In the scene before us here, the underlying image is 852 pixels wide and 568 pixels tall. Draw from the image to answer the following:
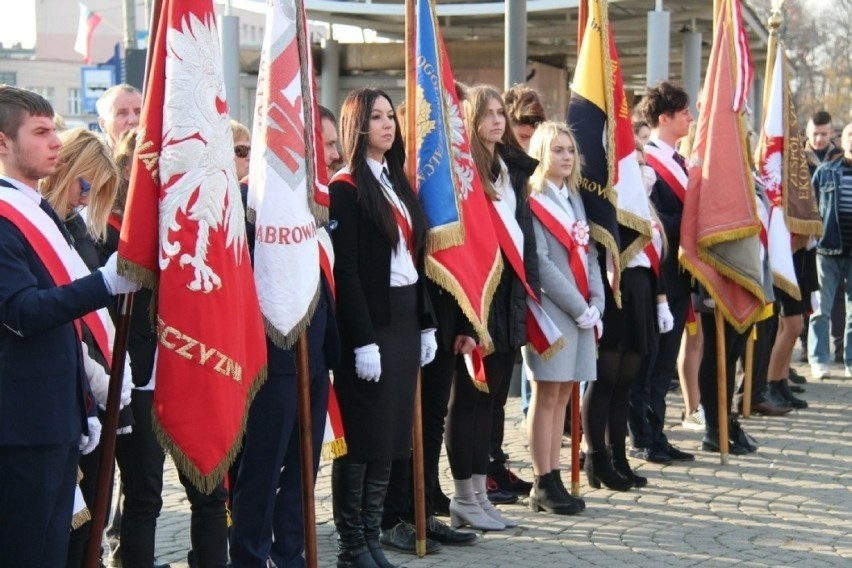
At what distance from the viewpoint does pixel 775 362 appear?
1038 cm

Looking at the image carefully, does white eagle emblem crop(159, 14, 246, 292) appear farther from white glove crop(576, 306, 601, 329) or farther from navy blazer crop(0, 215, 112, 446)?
white glove crop(576, 306, 601, 329)

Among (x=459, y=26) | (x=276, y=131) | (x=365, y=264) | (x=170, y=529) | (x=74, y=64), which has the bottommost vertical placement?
(x=170, y=529)

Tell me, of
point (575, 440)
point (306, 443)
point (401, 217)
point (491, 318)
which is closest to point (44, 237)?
point (306, 443)

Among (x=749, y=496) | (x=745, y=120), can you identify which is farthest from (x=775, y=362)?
Result: (x=749, y=496)

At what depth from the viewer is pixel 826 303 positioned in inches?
460

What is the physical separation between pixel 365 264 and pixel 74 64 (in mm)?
70106

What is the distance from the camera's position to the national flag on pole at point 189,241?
4418 mm

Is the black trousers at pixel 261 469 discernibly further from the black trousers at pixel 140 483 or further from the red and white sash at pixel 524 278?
the red and white sash at pixel 524 278

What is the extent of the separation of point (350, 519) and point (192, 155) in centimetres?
192

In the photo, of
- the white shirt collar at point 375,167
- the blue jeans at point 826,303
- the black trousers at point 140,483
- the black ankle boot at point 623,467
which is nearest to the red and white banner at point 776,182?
the blue jeans at point 826,303

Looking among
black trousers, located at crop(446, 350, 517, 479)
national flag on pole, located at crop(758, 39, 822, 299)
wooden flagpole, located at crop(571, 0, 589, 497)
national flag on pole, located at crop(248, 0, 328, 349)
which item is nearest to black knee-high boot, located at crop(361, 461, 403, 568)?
black trousers, located at crop(446, 350, 517, 479)

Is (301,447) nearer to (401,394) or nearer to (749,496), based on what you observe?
(401,394)

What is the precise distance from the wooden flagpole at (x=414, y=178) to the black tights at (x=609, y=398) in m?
1.49

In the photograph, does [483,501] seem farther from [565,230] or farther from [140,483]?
[140,483]
